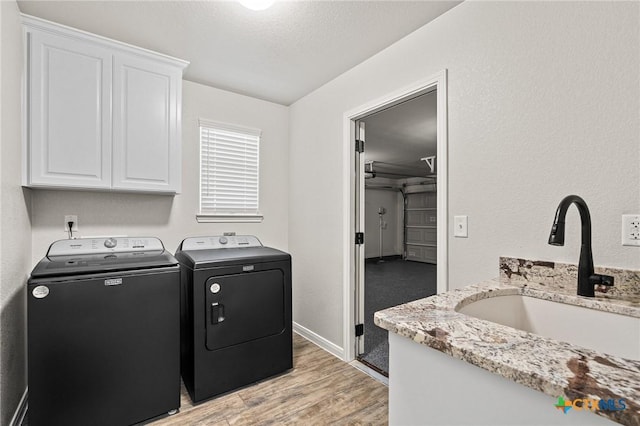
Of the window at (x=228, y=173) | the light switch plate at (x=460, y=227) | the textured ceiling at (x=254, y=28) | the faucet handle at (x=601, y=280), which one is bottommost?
the faucet handle at (x=601, y=280)

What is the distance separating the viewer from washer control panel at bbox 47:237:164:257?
205 cm

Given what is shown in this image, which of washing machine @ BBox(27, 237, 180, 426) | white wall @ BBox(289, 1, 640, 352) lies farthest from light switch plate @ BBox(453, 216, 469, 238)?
washing machine @ BBox(27, 237, 180, 426)

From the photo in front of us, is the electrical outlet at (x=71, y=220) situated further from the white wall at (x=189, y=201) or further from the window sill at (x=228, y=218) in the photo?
the window sill at (x=228, y=218)

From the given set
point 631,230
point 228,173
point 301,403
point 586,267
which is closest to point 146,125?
point 228,173

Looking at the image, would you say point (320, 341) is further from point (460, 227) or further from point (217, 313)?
point (460, 227)

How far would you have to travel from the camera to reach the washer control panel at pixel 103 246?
2.05 meters

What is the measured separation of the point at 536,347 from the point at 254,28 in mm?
2205

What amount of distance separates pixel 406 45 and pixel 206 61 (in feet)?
5.12

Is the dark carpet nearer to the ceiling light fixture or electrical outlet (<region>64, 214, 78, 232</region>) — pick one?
electrical outlet (<region>64, 214, 78, 232</region>)

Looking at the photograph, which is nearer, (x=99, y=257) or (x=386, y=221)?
(x=99, y=257)

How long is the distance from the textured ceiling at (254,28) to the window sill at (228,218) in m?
1.29

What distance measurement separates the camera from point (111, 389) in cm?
169

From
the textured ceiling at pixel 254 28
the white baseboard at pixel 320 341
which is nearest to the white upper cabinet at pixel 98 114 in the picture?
the textured ceiling at pixel 254 28

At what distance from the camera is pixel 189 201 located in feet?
9.06
